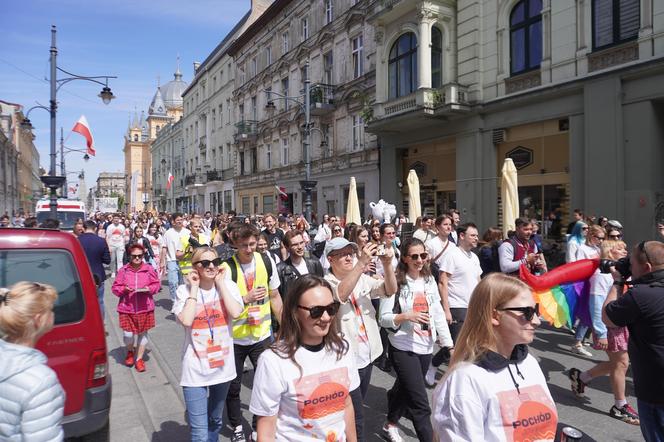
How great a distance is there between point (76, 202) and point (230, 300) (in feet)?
84.3

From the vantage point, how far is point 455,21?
17797 mm

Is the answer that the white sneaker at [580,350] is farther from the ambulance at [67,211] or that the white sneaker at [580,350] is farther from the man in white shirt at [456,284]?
the ambulance at [67,211]

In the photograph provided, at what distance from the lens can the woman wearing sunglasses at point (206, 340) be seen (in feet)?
11.2

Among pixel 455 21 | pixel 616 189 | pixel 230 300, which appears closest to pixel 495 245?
pixel 230 300

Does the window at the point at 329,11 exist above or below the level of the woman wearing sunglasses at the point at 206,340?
above

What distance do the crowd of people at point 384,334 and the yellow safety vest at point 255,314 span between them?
14mm

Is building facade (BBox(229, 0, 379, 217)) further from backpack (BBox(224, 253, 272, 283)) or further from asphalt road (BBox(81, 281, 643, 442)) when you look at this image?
backpack (BBox(224, 253, 272, 283))

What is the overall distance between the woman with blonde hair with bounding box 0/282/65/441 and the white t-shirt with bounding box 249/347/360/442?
0.95 metres

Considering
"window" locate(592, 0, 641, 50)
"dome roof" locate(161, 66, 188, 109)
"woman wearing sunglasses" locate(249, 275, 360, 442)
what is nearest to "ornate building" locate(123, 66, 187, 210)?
"dome roof" locate(161, 66, 188, 109)

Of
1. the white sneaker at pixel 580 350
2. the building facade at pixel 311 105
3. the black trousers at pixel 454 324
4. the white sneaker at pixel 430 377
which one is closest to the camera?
the black trousers at pixel 454 324

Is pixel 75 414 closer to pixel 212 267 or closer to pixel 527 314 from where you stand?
pixel 212 267

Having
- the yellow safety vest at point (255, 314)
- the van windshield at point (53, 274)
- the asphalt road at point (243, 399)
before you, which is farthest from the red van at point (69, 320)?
the yellow safety vest at point (255, 314)

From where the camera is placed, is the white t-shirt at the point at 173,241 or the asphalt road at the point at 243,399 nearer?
the asphalt road at the point at 243,399

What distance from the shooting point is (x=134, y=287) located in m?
6.40
